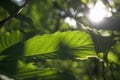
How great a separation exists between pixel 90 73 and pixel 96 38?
347 mm

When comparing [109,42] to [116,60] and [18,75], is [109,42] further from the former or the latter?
[18,75]

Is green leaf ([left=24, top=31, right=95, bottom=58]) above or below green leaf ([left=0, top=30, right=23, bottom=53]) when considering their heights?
below

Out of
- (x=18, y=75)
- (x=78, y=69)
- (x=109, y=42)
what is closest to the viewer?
(x=18, y=75)

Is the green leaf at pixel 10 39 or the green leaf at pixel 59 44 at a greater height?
the green leaf at pixel 10 39

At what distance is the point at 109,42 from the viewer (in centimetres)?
78

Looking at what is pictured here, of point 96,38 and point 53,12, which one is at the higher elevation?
point 53,12

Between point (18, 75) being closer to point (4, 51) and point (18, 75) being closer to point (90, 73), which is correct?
point (4, 51)

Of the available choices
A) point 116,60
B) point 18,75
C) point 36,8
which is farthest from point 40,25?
point 18,75

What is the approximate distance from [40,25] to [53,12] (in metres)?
0.17

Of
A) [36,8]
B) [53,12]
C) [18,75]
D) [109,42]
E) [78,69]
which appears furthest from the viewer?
[53,12]

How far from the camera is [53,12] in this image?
1712 mm

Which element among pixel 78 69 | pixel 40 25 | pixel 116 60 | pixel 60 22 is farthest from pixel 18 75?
pixel 60 22

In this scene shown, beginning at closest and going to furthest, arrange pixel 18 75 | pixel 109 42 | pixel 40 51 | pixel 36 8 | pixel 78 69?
1. pixel 18 75
2. pixel 40 51
3. pixel 109 42
4. pixel 78 69
5. pixel 36 8

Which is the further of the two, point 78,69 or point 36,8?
point 36,8
